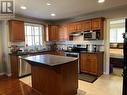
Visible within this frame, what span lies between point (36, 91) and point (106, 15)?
398 centimetres

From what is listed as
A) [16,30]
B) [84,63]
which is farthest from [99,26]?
[16,30]

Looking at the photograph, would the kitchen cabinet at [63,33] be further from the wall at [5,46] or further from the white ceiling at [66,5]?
the wall at [5,46]

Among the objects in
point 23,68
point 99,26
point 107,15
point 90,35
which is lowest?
point 23,68

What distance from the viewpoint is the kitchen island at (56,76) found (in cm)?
255

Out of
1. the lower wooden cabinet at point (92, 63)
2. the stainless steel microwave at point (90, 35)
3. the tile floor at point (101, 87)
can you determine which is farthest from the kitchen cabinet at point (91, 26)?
the tile floor at point (101, 87)

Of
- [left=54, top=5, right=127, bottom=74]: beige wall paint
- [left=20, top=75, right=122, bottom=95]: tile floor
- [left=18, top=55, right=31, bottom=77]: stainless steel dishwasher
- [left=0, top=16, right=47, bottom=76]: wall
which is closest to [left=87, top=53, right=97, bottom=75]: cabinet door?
[left=20, top=75, right=122, bottom=95]: tile floor

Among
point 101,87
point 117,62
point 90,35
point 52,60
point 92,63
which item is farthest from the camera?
point 117,62

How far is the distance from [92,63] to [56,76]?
2361 millimetres

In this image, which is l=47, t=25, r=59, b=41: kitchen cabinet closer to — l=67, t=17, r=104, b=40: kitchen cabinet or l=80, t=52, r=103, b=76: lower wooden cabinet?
l=67, t=17, r=104, b=40: kitchen cabinet

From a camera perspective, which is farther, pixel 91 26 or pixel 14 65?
pixel 91 26

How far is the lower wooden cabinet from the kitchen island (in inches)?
68.4

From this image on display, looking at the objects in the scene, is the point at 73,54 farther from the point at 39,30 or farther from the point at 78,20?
the point at 39,30

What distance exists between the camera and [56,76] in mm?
2617

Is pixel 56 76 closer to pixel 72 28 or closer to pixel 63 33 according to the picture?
pixel 72 28
